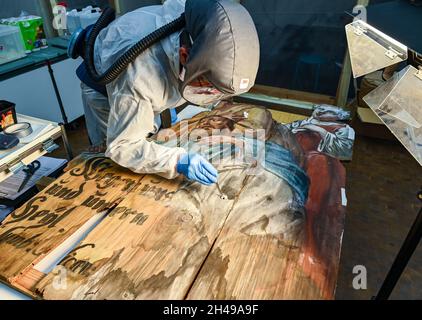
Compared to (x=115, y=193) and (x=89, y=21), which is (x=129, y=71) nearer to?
(x=115, y=193)

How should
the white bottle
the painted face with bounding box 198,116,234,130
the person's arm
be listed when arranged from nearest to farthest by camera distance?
1. the person's arm
2. the painted face with bounding box 198,116,234,130
3. the white bottle

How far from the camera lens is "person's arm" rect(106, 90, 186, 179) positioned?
1.37m

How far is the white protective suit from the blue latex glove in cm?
4

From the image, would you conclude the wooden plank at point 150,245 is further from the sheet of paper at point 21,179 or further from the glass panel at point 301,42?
the glass panel at point 301,42

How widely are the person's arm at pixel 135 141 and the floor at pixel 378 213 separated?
1323mm

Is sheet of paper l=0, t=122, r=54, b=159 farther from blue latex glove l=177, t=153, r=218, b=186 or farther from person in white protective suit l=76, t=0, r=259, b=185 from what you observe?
blue latex glove l=177, t=153, r=218, b=186

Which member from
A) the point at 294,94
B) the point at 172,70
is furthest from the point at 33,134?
the point at 294,94

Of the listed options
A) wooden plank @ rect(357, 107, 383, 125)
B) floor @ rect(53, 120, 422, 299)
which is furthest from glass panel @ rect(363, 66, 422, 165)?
wooden plank @ rect(357, 107, 383, 125)

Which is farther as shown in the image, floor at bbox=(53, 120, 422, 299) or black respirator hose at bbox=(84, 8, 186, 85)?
floor at bbox=(53, 120, 422, 299)

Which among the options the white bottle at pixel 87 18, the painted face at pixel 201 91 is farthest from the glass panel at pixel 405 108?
the white bottle at pixel 87 18

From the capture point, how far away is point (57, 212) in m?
1.31

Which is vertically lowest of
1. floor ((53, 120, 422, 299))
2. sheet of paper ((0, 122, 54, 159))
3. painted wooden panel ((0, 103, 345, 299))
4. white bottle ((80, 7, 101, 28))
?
floor ((53, 120, 422, 299))
